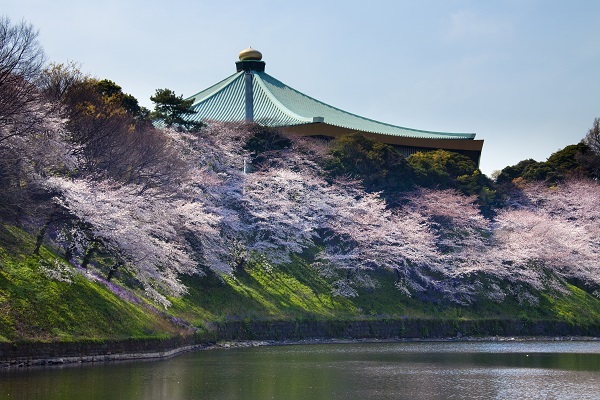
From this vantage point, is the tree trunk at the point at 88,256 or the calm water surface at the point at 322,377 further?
the tree trunk at the point at 88,256

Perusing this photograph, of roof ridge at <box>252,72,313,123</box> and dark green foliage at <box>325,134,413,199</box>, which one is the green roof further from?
dark green foliage at <box>325,134,413,199</box>

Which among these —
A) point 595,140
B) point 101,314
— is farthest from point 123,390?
point 595,140

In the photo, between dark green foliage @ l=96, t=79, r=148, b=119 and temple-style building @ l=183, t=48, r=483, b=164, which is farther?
temple-style building @ l=183, t=48, r=483, b=164

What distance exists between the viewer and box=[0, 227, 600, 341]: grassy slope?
25.5 m

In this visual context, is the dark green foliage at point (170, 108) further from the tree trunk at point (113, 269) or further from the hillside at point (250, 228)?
the tree trunk at point (113, 269)

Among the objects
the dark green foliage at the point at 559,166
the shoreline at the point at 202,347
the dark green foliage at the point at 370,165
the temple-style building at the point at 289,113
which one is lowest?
the shoreline at the point at 202,347

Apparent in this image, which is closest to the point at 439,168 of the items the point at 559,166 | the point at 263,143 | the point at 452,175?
the point at 452,175

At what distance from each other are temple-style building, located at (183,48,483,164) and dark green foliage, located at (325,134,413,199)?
4803 millimetres

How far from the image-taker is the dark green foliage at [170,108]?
154 feet

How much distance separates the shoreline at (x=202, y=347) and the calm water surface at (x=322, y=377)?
685mm

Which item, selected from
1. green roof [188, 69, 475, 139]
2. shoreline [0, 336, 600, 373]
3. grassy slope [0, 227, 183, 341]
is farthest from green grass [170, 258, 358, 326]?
green roof [188, 69, 475, 139]

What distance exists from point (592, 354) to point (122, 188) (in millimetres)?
19702

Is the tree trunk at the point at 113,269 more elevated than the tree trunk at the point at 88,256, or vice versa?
the tree trunk at the point at 88,256

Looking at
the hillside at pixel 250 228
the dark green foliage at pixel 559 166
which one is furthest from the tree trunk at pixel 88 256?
the dark green foliage at pixel 559 166
